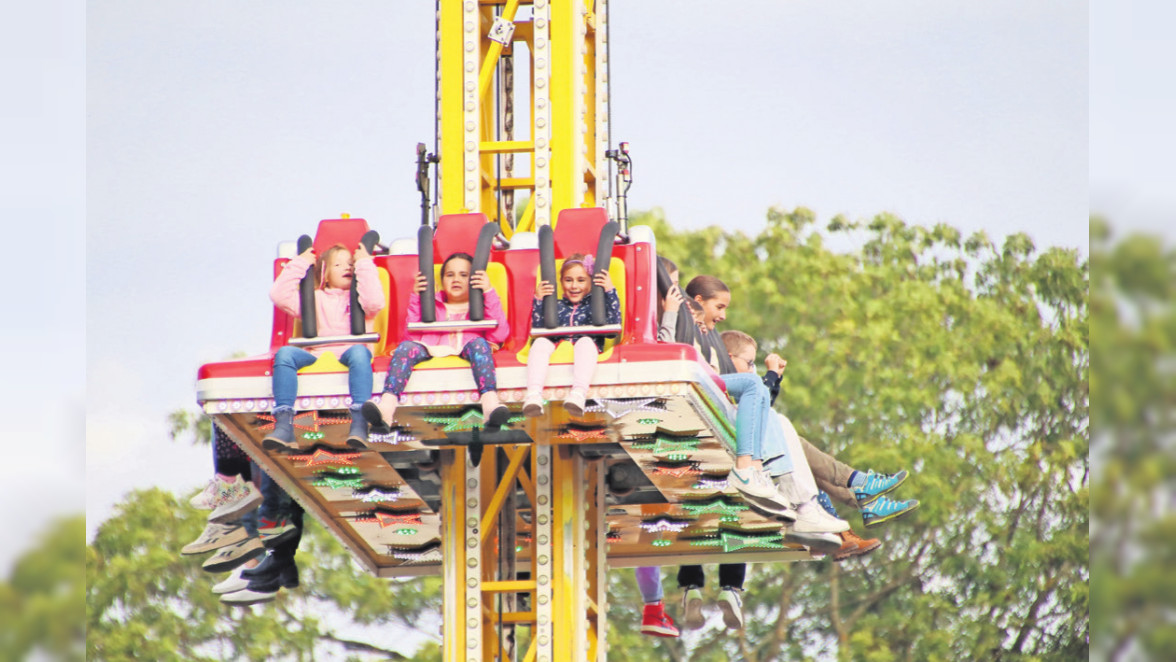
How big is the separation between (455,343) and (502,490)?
1548mm

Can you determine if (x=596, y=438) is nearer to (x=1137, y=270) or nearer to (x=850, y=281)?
(x=1137, y=270)

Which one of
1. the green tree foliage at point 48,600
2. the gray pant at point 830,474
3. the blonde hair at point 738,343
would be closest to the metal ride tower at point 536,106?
the blonde hair at point 738,343

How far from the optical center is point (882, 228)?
2503 centimetres

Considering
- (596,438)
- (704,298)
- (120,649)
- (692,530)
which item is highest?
(704,298)

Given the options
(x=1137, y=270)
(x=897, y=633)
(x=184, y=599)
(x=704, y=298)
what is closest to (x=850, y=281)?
(x=897, y=633)

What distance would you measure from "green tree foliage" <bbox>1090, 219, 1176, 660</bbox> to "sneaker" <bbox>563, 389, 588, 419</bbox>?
18.0ft

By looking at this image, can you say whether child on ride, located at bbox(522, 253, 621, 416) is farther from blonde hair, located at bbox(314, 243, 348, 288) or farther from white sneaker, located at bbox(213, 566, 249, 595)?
white sneaker, located at bbox(213, 566, 249, 595)

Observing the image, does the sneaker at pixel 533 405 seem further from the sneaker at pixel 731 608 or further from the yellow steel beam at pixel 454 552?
the sneaker at pixel 731 608

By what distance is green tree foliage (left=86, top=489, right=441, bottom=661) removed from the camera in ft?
78.3

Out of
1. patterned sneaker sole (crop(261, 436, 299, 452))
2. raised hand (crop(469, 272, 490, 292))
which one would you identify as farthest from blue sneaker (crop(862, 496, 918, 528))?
patterned sneaker sole (crop(261, 436, 299, 452))

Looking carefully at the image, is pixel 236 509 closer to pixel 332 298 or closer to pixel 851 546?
pixel 332 298

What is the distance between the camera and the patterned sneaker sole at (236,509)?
10844mm

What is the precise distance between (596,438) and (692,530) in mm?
2854

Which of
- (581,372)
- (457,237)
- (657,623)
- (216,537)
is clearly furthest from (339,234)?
(657,623)
